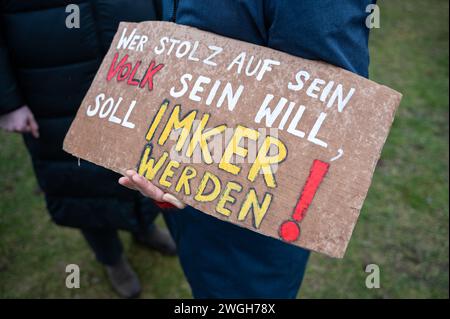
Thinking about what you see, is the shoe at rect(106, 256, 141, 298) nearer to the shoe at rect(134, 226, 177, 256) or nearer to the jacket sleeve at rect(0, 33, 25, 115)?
the shoe at rect(134, 226, 177, 256)

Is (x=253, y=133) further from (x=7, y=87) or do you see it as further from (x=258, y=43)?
(x=7, y=87)

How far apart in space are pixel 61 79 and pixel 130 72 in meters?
0.45

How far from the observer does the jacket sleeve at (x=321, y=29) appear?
81 centimetres

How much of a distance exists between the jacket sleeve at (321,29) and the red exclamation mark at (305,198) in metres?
0.24

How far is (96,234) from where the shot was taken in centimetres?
182

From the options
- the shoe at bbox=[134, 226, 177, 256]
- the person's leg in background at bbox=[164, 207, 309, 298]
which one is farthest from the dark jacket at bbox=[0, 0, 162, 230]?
the shoe at bbox=[134, 226, 177, 256]

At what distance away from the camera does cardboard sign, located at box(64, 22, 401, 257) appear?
0.87 meters

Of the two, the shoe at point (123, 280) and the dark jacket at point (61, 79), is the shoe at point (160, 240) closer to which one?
the shoe at point (123, 280)

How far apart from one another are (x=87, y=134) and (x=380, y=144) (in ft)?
2.51

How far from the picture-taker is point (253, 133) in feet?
2.98

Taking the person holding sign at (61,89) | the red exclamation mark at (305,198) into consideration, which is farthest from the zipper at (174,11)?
the red exclamation mark at (305,198)

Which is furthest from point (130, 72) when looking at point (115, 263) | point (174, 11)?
point (115, 263)
